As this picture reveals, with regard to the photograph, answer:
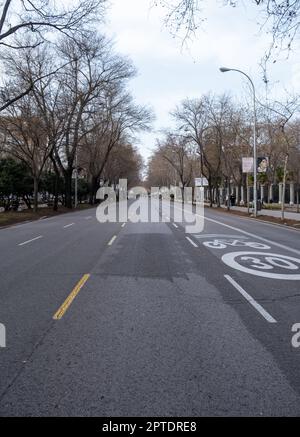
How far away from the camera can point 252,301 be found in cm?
733

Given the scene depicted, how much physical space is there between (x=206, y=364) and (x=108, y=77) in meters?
41.8

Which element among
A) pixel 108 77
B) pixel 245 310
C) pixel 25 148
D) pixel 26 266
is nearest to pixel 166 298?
pixel 245 310

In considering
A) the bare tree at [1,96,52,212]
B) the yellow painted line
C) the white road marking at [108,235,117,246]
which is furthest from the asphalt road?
the bare tree at [1,96,52,212]

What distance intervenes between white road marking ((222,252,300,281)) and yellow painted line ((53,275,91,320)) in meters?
3.45

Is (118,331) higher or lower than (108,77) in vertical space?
lower

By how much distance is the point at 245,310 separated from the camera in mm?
6793

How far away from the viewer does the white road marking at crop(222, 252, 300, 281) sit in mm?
9602

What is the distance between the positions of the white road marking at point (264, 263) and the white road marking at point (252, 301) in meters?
0.89

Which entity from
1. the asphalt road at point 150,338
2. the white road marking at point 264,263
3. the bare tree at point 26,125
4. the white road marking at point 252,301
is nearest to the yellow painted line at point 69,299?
the asphalt road at point 150,338

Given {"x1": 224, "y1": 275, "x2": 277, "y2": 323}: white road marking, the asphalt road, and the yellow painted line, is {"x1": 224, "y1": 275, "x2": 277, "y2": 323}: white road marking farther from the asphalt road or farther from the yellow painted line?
the yellow painted line

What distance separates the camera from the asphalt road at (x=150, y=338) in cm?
390

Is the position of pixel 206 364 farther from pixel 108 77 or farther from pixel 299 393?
pixel 108 77

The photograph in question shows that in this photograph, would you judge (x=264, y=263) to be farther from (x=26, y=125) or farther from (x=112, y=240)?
(x=26, y=125)

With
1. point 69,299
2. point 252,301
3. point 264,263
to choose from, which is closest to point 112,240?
point 264,263
